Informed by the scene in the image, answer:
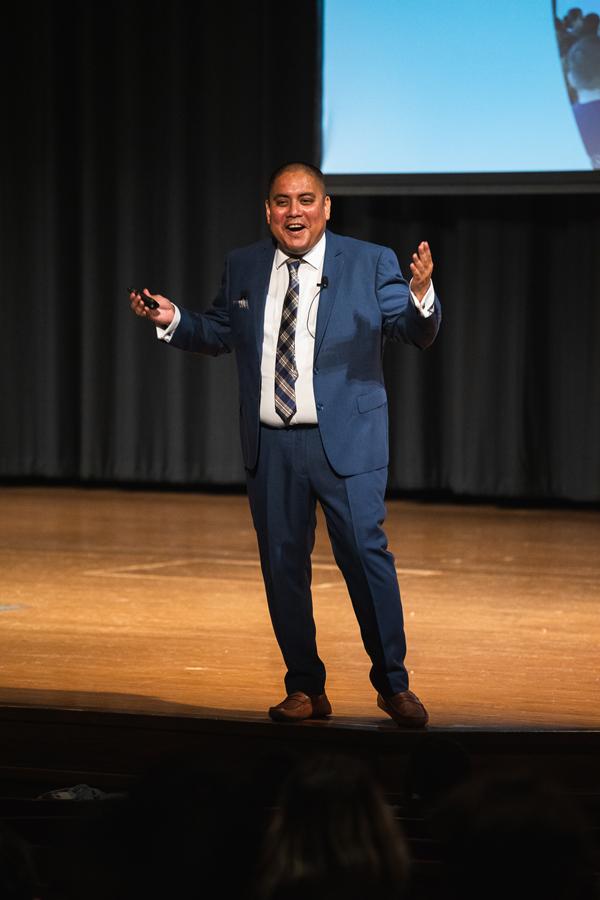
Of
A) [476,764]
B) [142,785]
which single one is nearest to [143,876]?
[142,785]

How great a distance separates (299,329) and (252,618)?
1555 millimetres

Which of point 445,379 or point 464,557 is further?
point 445,379

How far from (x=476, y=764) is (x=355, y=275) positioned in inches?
43.7

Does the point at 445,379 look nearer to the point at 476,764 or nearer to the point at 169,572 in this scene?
the point at 169,572

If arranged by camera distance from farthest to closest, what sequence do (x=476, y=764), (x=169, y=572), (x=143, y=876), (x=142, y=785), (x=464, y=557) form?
1. (x=464, y=557)
2. (x=169, y=572)
3. (x=476, y=764)
4. (x=142, y=785)
5. (x=143, y=876)

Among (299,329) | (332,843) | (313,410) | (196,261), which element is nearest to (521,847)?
(332,843)

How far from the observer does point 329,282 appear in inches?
120

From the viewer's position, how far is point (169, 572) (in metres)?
5.26

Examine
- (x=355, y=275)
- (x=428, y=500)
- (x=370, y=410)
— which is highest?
(x=355, y=275)

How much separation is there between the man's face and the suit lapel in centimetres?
5

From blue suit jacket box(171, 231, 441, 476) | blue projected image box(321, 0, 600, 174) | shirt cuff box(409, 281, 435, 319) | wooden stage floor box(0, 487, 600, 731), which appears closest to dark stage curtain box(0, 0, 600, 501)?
blue projected image box(321, 0, 600, 174)

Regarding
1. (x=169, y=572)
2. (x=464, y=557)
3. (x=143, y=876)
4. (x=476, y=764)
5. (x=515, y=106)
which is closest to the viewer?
(x=143, y=876)

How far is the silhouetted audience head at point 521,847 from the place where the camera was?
1.11 meters

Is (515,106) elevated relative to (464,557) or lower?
elevated
